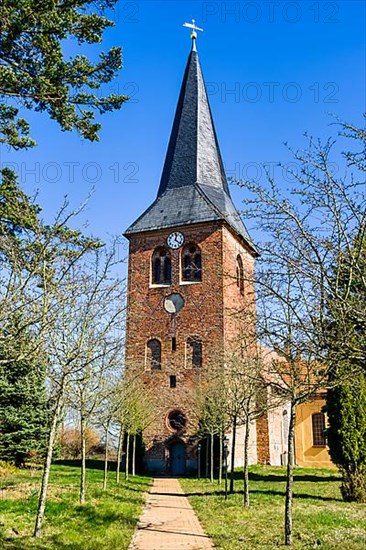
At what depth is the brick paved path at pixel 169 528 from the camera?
891 centimetres

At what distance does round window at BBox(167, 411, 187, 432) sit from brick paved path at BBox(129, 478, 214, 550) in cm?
1311

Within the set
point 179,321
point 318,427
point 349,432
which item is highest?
point 179,321

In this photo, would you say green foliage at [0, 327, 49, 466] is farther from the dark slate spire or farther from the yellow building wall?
the yellow building wall

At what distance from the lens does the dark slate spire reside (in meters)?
33.4

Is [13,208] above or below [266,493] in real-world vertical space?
above

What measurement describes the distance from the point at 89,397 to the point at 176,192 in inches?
889

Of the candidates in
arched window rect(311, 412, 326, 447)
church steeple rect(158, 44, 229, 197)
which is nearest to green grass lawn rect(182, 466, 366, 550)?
arched window rect(311, 412, 326, 447)

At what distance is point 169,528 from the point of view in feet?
35.1

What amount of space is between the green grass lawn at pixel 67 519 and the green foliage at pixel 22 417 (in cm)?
833

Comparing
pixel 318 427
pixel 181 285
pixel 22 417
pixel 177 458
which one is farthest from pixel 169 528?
pixel 318 427

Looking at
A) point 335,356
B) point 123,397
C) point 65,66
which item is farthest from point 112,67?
point 123,397

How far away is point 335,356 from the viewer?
6258mm

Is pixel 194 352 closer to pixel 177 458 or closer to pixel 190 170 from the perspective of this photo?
pixel 177 458

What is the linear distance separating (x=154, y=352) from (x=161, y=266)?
17.8 feet
